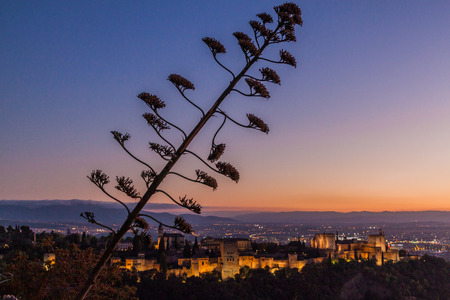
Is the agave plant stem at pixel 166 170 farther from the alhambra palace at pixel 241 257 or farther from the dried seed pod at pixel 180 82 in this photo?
the alhambra palace at pixel 241 257

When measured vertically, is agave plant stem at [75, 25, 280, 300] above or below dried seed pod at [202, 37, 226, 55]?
below

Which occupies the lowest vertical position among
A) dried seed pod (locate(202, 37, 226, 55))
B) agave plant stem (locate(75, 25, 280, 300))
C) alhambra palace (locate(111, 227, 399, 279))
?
alhambra palace (locate(111, 227, 399, 279))

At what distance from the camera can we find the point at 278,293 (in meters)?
33.0

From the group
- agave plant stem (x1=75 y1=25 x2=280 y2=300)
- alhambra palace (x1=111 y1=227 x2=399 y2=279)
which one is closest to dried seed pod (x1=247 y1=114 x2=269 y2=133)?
agave plant stem (x1=75 y1=25 x2=280 y2=300)

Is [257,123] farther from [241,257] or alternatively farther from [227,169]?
[241,257]

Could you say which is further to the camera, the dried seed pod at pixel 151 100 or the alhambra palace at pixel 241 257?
the alhambra palace at pixel 241 257

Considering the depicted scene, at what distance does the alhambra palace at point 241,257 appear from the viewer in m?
35.5

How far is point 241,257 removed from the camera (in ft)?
129

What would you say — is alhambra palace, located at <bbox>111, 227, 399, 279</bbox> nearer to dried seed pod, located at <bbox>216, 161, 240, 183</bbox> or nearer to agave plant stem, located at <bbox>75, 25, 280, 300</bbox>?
agave plant stem, located at <bbox>75, 25, 280, 300</bbox>

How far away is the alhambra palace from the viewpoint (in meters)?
35.5

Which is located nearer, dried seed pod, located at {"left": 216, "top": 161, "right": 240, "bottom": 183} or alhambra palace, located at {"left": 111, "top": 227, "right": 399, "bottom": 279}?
dried seed pod, located at {"left": 216, "top": 161, "right": 240, "bottom": 183}

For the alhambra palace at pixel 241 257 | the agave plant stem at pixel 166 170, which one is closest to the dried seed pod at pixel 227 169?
the agave plant stem at pixel 166 170

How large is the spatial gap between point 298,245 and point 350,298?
11041 mm

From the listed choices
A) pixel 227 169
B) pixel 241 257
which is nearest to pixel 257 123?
pixel 227 169
